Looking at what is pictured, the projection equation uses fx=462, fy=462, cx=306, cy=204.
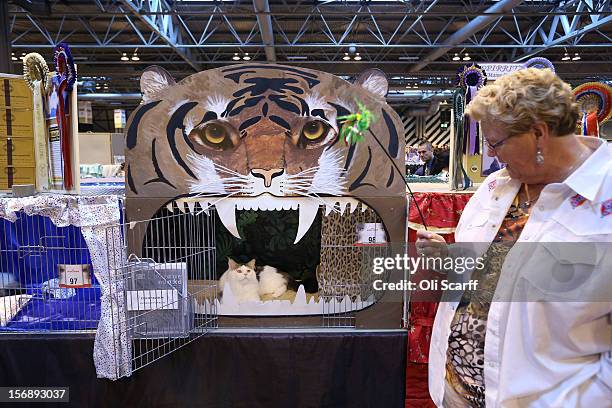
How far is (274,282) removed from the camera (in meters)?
2.21

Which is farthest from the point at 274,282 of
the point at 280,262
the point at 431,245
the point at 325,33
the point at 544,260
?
the point at 325,33

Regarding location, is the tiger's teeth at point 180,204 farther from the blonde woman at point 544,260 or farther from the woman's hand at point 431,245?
the blonde woman at point 544,260

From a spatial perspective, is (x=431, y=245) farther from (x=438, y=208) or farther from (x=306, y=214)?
(x=306, y=214)

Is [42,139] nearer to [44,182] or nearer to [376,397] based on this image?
[44,182]

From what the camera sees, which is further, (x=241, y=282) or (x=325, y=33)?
(x=325, y=33)

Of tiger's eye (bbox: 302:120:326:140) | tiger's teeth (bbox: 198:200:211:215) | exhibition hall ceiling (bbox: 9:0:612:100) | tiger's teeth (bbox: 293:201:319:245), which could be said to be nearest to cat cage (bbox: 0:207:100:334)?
tiger's teeth (bbox: 198:200:211:215)

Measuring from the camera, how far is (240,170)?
2.06 m

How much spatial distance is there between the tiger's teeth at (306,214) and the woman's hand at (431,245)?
0.71 m

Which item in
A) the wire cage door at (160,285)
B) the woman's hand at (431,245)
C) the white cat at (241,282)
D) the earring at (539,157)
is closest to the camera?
the earring at (539,157)

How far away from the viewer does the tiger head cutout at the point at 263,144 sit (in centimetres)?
203

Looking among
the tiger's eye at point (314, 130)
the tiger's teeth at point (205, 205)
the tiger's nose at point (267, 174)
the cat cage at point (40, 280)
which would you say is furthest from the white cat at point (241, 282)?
the tiger's eye at point (314, 130)

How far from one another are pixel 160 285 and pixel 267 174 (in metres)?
0.65

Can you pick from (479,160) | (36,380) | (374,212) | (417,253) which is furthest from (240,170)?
(36,380)

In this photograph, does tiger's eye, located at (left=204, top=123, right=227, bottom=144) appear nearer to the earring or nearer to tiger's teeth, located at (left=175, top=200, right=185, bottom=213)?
tiger's teeth, located at (left=175, top=200, right=185, bottom=213)
